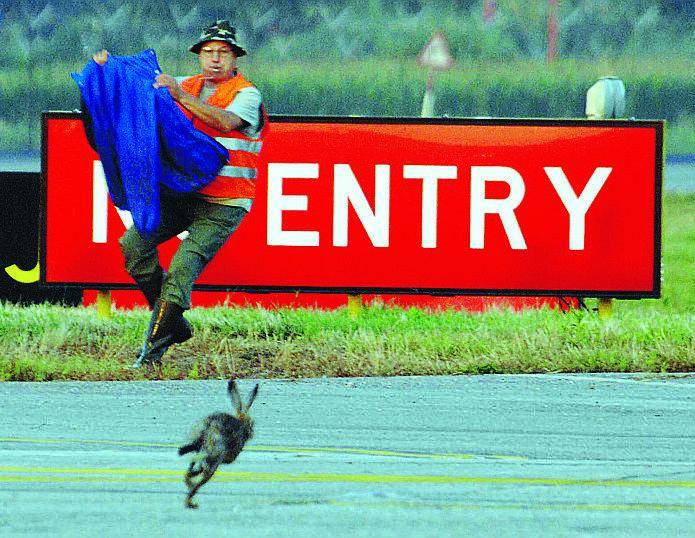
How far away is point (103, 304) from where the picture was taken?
41.7 ft

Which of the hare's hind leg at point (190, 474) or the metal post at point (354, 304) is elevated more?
the metal post at point (354, 304)

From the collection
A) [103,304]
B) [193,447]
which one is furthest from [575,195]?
[193,447]

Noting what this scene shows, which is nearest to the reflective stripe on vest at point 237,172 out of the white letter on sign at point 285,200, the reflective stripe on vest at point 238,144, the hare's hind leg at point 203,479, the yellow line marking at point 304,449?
the reflective stripe on vest at point 238,144

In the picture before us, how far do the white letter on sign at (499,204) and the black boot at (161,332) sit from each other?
2.78 m

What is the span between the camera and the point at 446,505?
6777 mm

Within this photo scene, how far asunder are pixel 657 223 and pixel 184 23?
35.7m

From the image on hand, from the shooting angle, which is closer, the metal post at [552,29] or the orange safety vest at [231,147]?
the orange safety vest at [231,147]

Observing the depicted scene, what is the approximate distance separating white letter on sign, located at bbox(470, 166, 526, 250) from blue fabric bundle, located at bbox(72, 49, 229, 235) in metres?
2.54

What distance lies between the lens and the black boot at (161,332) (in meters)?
10.6

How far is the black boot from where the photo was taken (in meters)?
10.6

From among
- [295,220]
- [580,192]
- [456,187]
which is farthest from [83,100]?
[580,192]

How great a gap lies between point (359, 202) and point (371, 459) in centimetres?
491

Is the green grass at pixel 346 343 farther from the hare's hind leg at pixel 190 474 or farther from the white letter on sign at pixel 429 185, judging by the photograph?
the hare's hind leg at pixel 190 474

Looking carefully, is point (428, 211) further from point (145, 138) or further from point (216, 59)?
point (145, 138)
